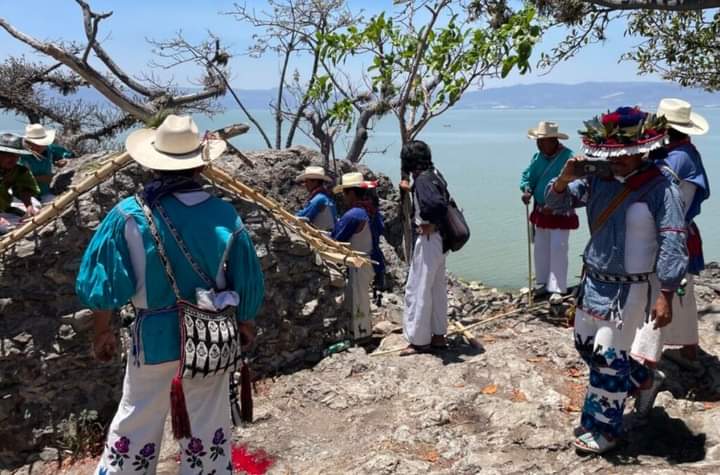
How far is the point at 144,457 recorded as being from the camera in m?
3.48

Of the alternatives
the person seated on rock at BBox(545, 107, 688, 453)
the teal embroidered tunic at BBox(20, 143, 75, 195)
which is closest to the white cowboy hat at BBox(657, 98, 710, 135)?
the person seated on rock at BBox(545, 107, 688, 453)

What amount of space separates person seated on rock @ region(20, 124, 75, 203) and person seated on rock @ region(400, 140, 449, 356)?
2.99m

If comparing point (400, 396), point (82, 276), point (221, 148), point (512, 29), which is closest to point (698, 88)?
point (512, 29)

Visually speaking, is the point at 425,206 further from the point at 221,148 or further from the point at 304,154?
the point at 304,154

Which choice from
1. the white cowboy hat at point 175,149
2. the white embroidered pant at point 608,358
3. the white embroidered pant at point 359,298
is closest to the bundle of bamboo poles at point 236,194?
the white embroidered pant at point 359,298

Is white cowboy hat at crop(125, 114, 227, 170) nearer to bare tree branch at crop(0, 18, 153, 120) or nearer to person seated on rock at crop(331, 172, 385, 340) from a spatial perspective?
person seated on rock at crop(331, 172, 385, 340)

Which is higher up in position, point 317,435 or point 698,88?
point 698,88

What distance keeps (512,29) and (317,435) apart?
4.57 metres

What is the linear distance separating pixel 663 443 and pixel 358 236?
10.3 feet

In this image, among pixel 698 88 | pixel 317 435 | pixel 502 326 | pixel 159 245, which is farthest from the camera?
pixel 698 88

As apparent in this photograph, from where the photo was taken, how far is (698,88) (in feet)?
35.9

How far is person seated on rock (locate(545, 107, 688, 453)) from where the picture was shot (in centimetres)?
390

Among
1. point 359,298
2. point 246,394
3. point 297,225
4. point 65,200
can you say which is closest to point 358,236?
point 359,298

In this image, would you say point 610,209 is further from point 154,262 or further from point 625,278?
point 154,262
